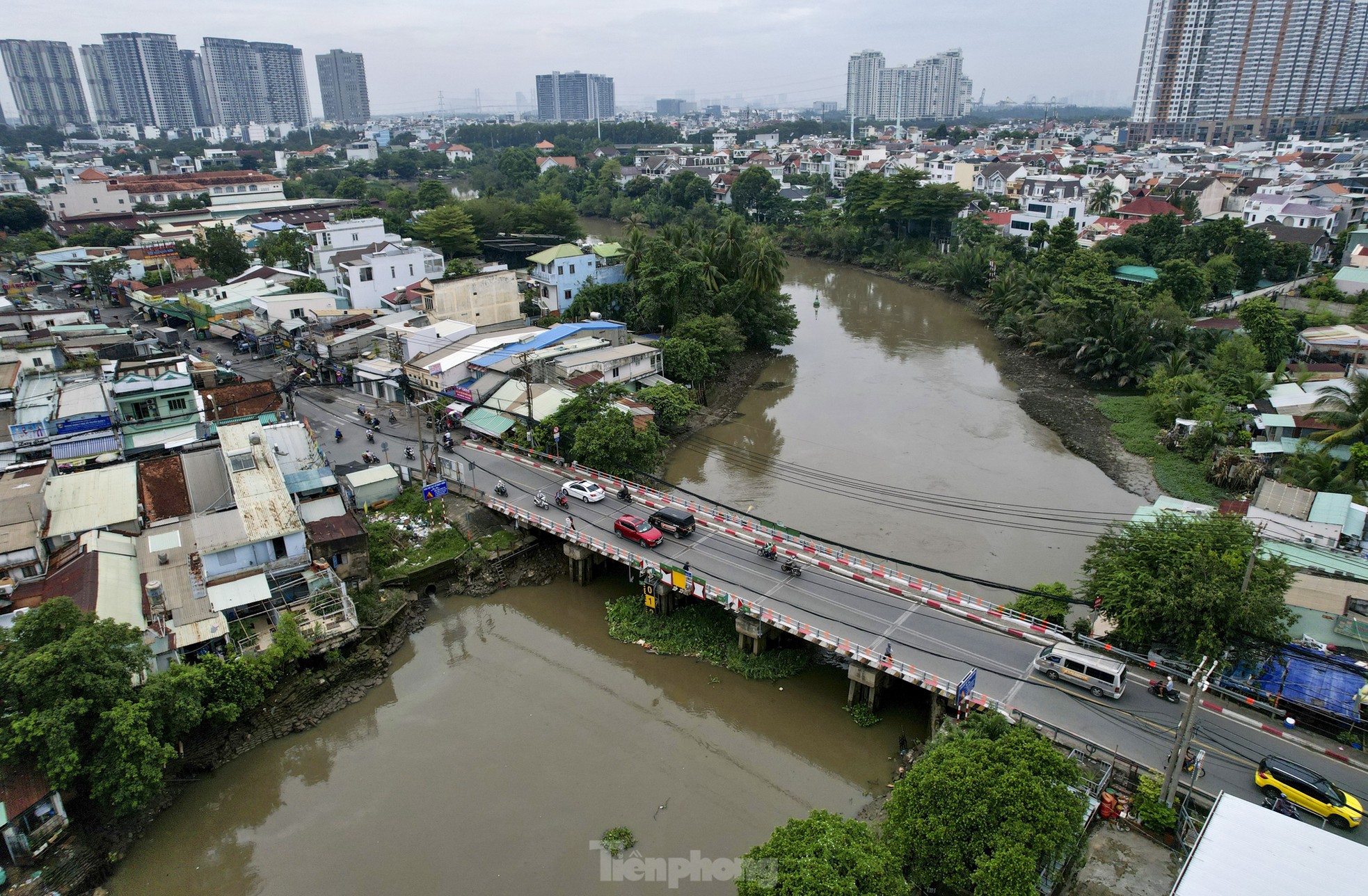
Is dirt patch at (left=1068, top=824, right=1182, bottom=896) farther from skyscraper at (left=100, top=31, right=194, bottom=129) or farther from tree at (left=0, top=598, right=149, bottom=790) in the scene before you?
skyscraper at (left=100, top=31, right=194, bottom=129)

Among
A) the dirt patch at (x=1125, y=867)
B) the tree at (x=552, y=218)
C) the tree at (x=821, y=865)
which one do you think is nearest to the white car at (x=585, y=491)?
the tree at (x=821, y=865)

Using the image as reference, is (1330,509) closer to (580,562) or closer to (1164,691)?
(1164,691)

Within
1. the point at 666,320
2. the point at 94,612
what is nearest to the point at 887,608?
the point at 94,612

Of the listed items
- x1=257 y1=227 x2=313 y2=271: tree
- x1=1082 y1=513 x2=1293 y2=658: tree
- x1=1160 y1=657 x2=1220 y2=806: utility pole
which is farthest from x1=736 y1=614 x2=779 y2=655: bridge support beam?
x1=257 y1=227 x2=313 y2=271: tree

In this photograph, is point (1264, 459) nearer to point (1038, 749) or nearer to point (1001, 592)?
point (1001, 592)

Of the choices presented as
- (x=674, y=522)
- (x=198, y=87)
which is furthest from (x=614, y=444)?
(x=198, y=87)

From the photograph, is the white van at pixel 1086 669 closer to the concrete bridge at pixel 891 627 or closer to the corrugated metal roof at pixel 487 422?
the concrete bridge at pixel 891 627
